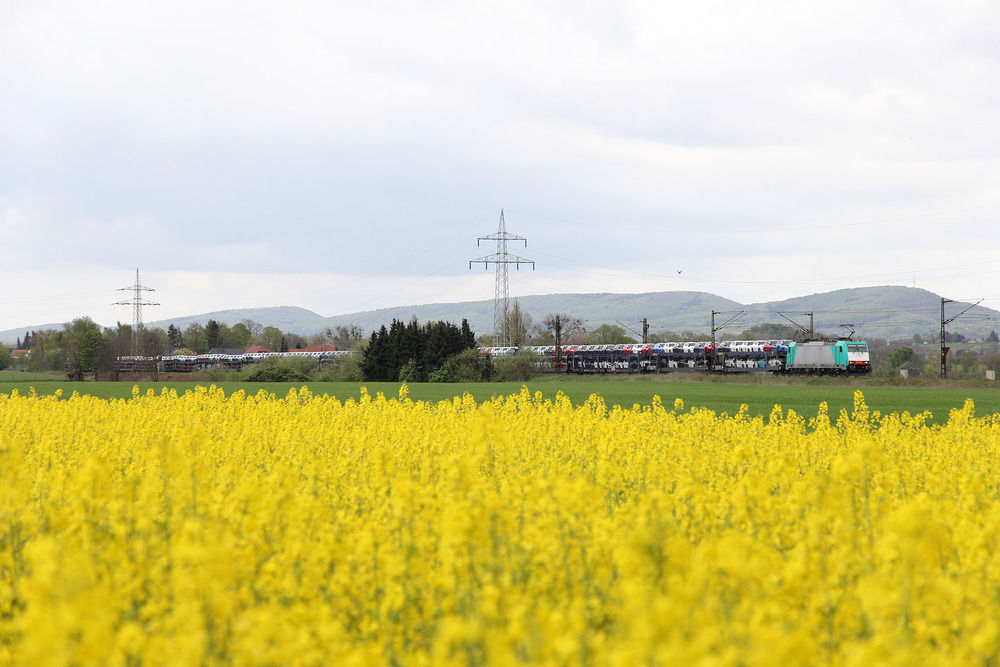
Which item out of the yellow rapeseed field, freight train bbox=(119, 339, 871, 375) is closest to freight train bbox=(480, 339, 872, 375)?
freight train bbox=(119, 339, 871, 375)

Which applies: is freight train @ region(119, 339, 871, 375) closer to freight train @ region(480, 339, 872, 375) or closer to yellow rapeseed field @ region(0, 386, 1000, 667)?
freight train @ region(480, 339, 872, 375)

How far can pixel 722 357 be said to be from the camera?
2596 inches

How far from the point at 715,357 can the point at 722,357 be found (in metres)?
0.60

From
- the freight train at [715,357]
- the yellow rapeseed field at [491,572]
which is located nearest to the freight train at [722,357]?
the freight train at [715,357]

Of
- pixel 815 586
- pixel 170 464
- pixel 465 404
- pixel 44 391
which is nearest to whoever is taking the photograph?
pixel 815 586

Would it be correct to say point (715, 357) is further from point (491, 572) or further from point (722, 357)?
point (491, 572)

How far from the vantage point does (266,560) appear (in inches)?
231

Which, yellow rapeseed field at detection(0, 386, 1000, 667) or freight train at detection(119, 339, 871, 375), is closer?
yellow rapeseed field at detection(0, 386, 1000, 667)

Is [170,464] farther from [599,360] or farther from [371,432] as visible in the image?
[599,360]

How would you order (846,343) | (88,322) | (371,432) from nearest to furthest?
(371,432), (846,343), (88,322)

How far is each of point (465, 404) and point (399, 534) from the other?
46.1 feet

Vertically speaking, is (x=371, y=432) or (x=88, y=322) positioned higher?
(x=88, y=322)

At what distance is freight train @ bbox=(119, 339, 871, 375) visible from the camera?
195ft

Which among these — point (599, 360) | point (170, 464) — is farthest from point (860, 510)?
point (599, 360)
